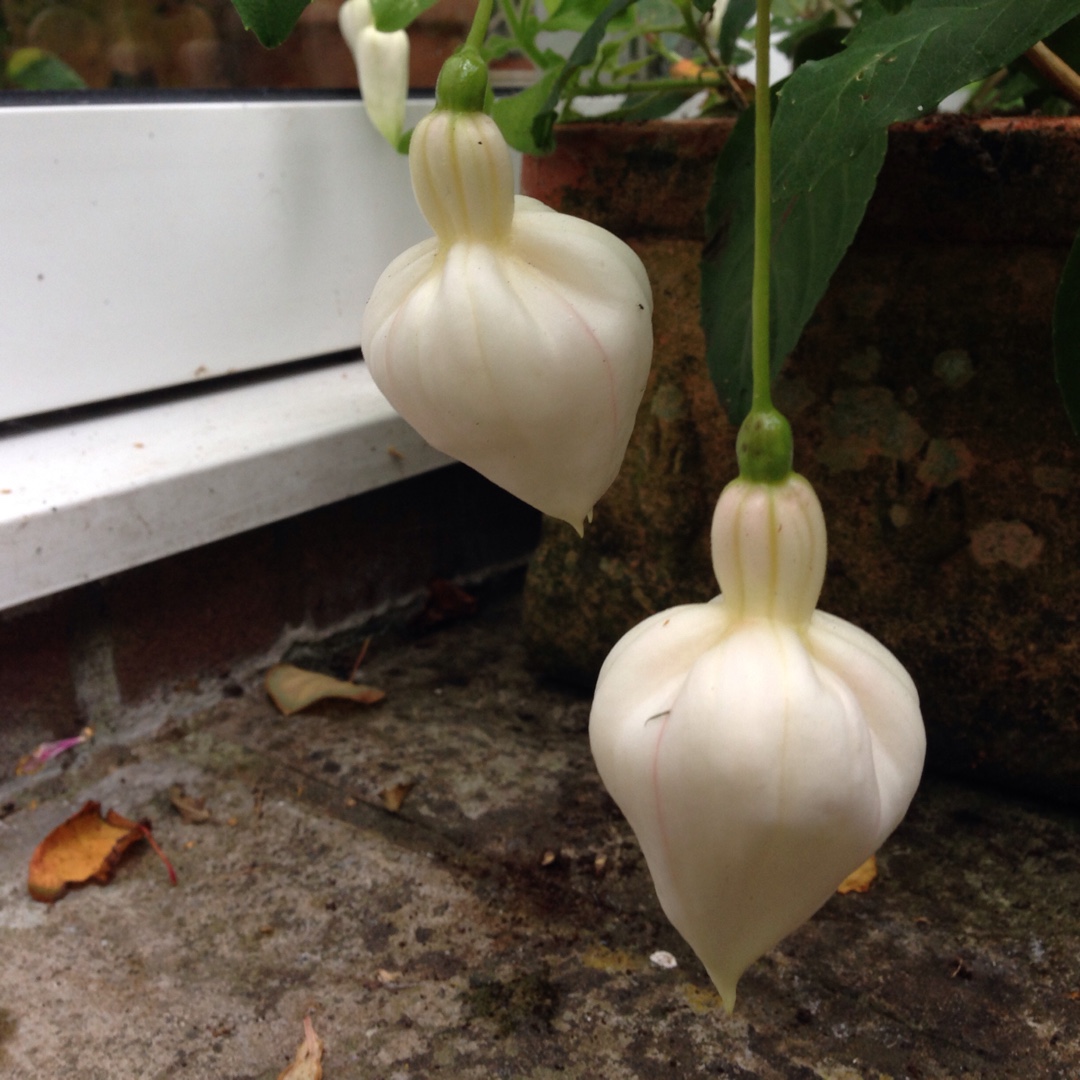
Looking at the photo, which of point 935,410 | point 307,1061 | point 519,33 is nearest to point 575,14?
point 519,33

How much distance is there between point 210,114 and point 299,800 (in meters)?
0.50

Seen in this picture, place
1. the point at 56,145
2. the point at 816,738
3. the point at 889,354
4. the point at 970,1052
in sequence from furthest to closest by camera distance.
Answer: the point at 56,145 → the point at 889,354 → the point at 970,1052 → the point at 816,738

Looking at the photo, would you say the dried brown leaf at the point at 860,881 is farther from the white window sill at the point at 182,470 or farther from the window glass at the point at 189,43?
the window glass at the point at 189,43

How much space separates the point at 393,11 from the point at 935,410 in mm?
353

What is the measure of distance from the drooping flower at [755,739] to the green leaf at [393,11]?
0.39 m

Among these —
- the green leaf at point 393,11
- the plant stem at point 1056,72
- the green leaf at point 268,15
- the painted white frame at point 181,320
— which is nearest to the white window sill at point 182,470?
the painted white frame at point 181,320

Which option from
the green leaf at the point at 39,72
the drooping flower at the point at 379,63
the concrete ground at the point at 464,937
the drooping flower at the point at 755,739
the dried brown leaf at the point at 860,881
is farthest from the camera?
the green leaf at the point at 39,72

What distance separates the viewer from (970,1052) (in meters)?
0.51

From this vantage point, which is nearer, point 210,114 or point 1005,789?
point 1005,789

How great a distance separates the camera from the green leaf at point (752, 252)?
0.47 meters

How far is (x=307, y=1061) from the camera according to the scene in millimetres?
517

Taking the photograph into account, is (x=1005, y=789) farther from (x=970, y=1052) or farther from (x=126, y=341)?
(x=126, y=341)

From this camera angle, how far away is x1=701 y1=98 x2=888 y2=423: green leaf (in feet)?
1.54

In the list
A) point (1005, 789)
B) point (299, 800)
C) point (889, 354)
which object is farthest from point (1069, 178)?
point (299, 800)
